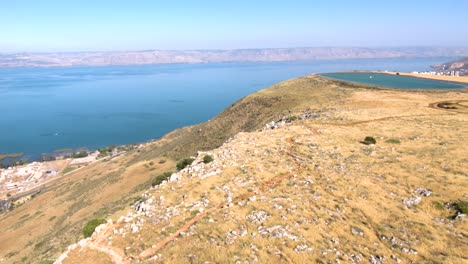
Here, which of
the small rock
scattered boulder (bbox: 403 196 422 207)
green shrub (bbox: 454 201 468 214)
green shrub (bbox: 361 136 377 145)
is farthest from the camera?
green shrub (bbox: 361 136 377 145)

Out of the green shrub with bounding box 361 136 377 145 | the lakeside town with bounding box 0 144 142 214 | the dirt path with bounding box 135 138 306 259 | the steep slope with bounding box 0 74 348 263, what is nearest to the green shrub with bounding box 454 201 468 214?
the dirt path with bounding box 135 138 306 259

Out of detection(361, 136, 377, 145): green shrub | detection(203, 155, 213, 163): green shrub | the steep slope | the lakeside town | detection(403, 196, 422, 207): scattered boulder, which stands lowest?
the lakeside town

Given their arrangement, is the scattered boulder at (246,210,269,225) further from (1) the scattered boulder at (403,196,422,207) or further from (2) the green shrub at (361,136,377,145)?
(2) the green shrub at (361,136,377,145)

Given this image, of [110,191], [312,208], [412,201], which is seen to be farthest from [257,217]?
[110,191]

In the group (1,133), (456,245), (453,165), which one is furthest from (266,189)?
(1,133)

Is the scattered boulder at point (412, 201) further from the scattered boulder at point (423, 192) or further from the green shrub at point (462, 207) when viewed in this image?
the green shrub at point (462, 207)

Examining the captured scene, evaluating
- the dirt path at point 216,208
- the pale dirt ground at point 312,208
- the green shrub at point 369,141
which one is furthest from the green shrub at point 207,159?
the green shrub at point 369,141

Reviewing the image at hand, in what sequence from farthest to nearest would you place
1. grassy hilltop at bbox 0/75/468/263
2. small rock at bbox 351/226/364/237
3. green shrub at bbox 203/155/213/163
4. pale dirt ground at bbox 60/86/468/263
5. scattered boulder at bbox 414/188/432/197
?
green shrub at bbox 203/155/213/163
scattered boulder at bbox 414/188/432/197
small rock at bbox 351/226/364/237
grassy hilltop at bbox 0/75/468/263
pale dirt ground at bbox 60/86/468/263
